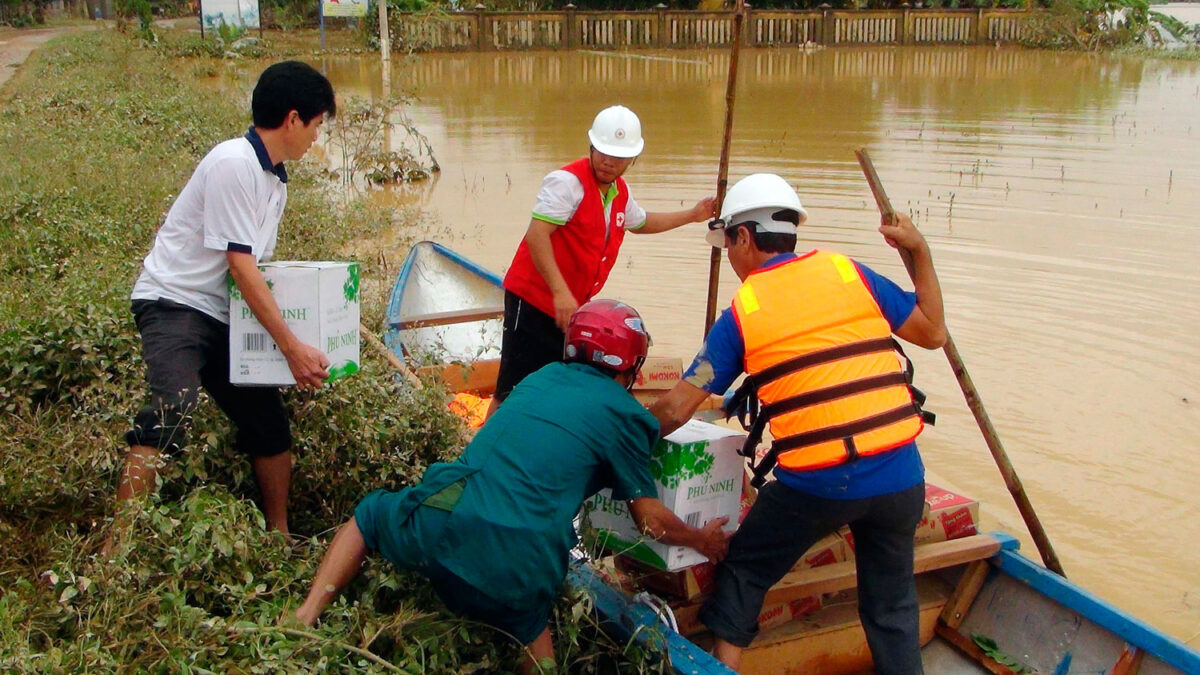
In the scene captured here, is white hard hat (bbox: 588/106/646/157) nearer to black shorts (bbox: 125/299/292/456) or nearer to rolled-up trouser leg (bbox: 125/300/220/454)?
black shorts (bbox: 125/299/292/456)

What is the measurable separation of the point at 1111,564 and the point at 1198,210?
7.57 metres

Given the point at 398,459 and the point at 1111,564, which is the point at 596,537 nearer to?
the point at 398,459

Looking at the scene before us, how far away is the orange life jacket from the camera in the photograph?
3369 millimetres

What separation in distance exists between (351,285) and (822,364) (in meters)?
1.55

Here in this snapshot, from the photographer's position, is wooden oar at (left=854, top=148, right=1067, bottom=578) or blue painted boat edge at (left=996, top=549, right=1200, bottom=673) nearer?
blue painted boat edge at (left=996, top=549, right=1200, bottom=673)

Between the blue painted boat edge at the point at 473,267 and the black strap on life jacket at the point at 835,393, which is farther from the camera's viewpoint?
the blue painted boat edge at the point at 473,267

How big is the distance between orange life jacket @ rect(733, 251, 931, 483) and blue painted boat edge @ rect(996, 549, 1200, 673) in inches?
44.9

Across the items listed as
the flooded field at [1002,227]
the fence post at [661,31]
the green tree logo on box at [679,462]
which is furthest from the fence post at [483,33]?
the green tree logo on box at [679,462]

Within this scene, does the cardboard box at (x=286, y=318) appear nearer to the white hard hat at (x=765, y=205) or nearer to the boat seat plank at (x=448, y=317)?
the white hard hat at (x=765, y=205)

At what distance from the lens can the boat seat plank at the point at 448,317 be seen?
6859 millimetres

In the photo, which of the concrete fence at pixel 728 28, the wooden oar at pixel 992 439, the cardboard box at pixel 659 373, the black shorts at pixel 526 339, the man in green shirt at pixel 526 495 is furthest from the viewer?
the concrete fence at pixel 728 28

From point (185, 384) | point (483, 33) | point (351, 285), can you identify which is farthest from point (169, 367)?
point (483, 33)

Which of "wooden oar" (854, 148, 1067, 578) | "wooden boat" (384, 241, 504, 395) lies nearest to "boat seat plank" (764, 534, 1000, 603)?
"wooden oar" (854, 148, 1067, 578)

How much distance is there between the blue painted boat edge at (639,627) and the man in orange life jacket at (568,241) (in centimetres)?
134
